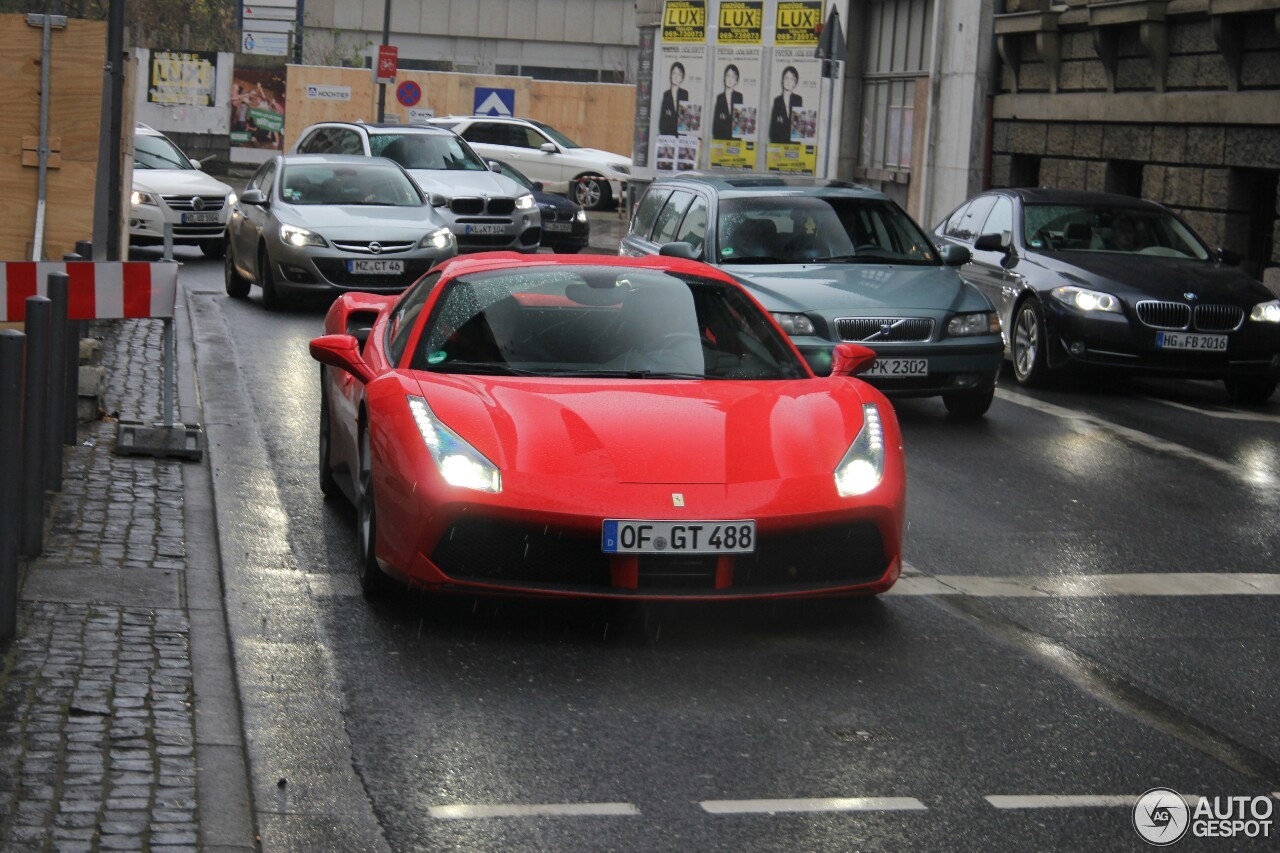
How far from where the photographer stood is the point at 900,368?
12.2 metres

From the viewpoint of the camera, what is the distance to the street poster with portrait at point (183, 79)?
48.9 metres

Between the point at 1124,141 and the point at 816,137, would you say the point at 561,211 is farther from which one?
the point at 1124,141

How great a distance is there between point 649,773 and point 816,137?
27.2 meters

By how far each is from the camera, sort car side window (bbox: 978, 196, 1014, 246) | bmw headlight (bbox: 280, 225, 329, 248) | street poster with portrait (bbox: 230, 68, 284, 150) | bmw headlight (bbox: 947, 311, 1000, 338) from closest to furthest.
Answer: bmw headlight (bbox: 947, 311, 1000, 338) → car side window (bbox: 978, 196, 1014, 246) → bmw headlight (bbox: 280, 225, 329, 248) → street poster with portrait (bbox: 230, 68, 284, 150)

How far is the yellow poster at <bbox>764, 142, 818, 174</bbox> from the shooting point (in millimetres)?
31719

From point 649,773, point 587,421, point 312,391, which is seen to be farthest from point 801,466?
point 312,391

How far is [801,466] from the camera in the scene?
6715 millimetres

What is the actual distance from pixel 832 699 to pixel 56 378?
14.5 feet

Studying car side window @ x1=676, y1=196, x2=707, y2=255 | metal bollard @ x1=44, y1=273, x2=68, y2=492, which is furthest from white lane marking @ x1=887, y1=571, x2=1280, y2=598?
car side window @ x1=676, y1=196, x2=707, y2=255

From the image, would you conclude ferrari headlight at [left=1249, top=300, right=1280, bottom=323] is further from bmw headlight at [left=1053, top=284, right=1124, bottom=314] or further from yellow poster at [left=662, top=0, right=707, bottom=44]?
yellow poster at [left=662, top=0, right=707, bottom=44]

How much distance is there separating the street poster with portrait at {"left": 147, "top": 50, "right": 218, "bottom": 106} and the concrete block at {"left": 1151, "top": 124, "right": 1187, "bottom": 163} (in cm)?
3043

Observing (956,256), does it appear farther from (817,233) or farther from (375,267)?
(375,267)

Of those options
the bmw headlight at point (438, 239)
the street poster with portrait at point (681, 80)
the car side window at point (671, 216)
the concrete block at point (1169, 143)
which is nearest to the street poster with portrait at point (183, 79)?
the street poster with portrait at point (681, 80)

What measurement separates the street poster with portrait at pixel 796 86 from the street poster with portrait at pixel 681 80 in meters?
1.68
